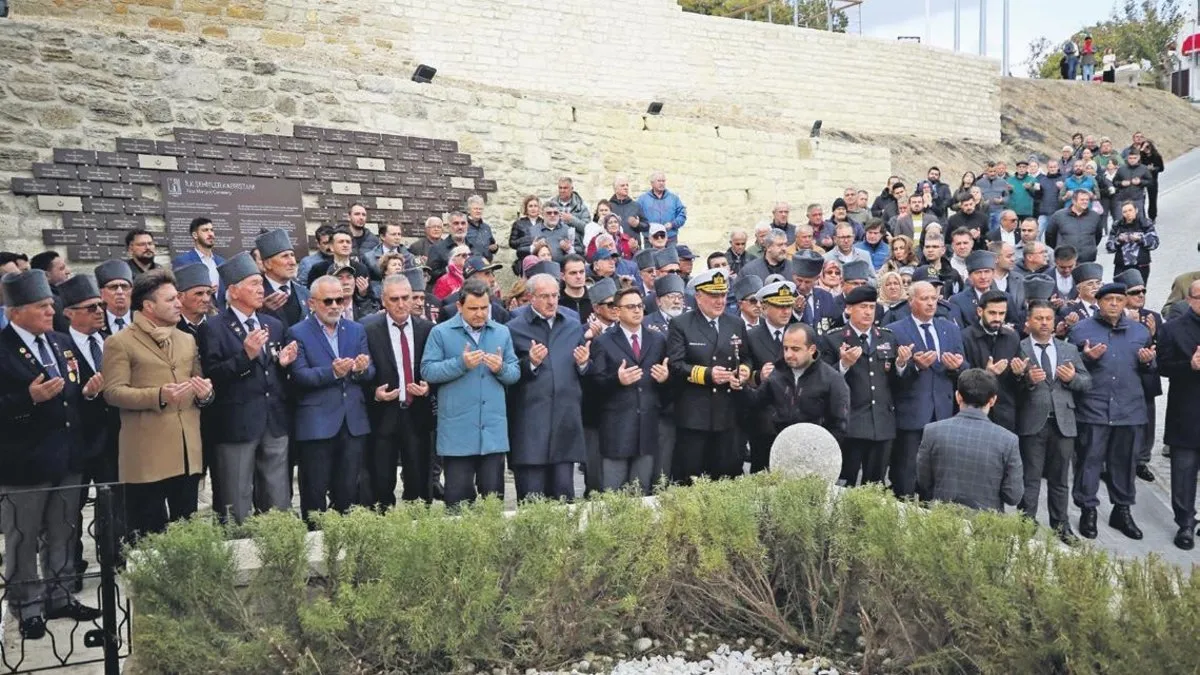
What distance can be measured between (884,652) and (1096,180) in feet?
45.9

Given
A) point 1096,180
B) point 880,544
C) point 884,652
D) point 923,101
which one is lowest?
point 884,652

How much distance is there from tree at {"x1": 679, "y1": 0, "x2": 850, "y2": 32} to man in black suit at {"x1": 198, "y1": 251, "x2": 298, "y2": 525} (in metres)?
22.7

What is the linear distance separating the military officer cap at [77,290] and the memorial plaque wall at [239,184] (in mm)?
3568

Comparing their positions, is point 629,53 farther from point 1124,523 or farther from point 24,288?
point 24,288

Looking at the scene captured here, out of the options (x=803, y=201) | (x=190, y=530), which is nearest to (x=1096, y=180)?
(x=803, y=201)

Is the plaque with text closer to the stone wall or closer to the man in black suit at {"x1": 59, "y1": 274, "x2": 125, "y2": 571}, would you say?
the stone wall

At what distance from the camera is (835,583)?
4738 mm

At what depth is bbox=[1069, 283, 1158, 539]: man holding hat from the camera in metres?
7.51

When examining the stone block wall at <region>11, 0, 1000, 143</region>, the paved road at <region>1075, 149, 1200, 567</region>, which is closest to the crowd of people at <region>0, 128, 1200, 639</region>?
Answer: the paved road at <region>1075, 149, 1200, 567</region>

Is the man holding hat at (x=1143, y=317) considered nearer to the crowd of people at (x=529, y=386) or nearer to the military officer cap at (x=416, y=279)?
the crowd of people at (x=529, y=386)

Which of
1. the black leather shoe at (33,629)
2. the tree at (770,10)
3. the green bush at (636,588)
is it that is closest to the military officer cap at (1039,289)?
the green bush at (636,588)

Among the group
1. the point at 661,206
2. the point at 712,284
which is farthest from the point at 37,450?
the point at 661,206

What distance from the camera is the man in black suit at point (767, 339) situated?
6832 mm

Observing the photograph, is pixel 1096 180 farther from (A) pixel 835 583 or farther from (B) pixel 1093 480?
(A) pixel 835 583
